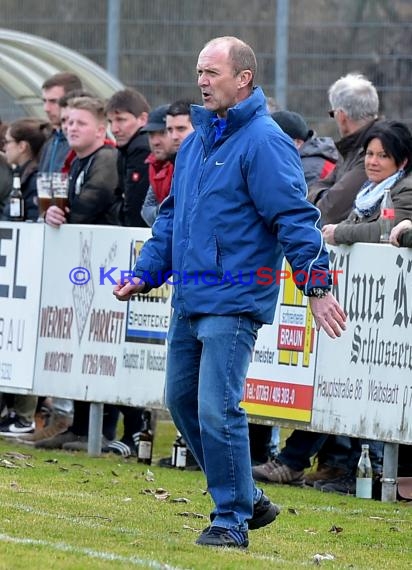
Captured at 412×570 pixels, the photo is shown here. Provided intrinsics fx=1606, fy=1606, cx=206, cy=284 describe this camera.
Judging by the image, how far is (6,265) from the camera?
12.3 m

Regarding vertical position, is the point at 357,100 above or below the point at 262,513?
above

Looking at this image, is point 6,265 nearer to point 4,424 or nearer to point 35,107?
point 4,424

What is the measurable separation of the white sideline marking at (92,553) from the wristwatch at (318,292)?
1.38 metres

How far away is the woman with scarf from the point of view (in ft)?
33.7

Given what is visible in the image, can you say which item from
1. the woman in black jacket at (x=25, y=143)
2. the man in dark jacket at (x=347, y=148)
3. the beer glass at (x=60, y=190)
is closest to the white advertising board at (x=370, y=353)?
the man in dark jacket at (x=347, y=148)

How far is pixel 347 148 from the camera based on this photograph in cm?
1119

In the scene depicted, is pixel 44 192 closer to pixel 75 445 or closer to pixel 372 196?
pixel 75 445

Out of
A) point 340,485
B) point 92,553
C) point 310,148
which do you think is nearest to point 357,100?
point 310,148

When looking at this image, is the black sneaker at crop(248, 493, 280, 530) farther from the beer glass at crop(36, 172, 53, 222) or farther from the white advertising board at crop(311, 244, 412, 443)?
the beer glass at crop(36, 172, 53, 222)

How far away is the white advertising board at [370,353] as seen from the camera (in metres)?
9.91

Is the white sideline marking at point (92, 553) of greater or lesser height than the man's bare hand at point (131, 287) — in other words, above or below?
below

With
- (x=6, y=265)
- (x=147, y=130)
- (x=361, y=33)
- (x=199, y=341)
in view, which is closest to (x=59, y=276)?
(x=6, y=265)

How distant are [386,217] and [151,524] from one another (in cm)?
288

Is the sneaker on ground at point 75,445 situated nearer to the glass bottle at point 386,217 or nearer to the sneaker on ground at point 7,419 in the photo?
the sneaker on ground at point 7,419
